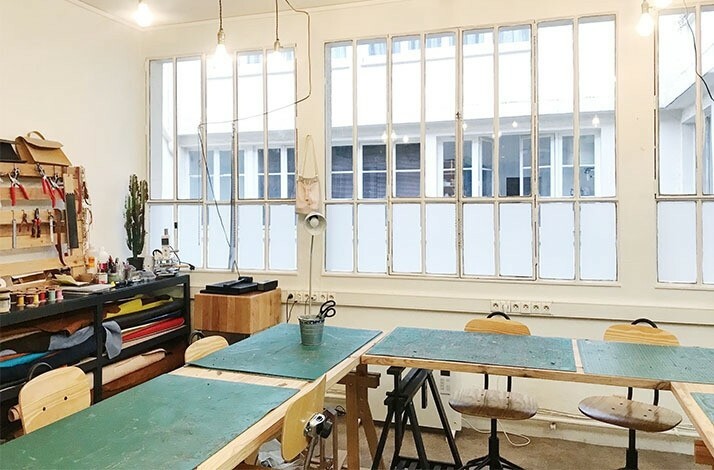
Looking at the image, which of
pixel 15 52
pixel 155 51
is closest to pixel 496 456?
pixel 15 52

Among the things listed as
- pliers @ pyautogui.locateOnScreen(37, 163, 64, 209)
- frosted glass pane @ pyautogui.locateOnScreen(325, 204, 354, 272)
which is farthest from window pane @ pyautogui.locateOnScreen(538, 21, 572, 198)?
pliers @ pyautogui.locateOnScreen(37, 163, 64, 209)

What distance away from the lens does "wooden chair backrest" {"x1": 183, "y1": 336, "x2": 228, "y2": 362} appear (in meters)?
2.50

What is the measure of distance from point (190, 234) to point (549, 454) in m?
3.17

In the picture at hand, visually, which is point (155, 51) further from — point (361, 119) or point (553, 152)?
point (553, 152)

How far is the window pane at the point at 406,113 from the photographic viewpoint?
13.0ft

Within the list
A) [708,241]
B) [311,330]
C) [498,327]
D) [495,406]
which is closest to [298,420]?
[311,330]

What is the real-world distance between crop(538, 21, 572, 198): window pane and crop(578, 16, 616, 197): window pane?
83mm

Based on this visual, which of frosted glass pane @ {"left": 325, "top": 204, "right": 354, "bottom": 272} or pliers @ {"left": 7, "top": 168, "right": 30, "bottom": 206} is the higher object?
pliers @ {"left": 7, "top": 168, "right": 30, "bottom": 206}

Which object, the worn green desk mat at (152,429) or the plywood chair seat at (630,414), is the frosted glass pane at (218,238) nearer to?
the worn green desk mat at (152,429)

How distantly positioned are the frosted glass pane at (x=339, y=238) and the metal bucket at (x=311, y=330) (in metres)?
1.43

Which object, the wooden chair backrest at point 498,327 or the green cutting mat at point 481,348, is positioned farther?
the wooden chair backrest at point 498,327

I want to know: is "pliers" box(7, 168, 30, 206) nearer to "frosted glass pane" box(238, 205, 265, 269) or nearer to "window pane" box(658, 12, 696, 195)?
"frosted glass pane" box(238, 205, 265, 269)

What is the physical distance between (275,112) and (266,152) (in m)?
0.32

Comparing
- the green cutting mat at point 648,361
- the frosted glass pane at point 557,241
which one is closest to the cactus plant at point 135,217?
the frosted glass pane at point 557,241
